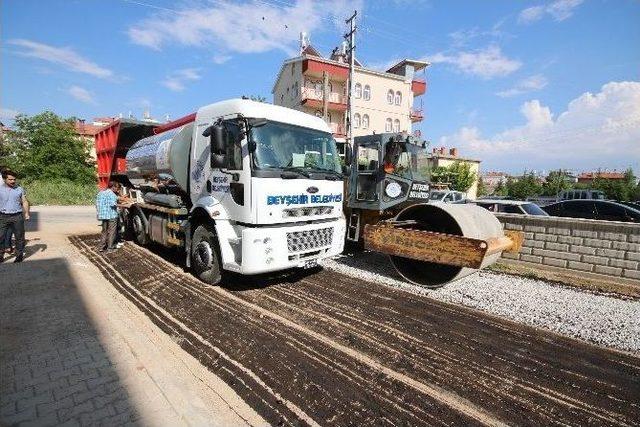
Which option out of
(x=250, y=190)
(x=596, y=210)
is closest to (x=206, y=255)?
(x=250, y=190)

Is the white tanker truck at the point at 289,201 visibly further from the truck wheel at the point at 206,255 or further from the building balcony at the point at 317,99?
the building balcony at the point at 317,99

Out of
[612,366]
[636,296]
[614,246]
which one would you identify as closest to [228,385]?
[612,366]

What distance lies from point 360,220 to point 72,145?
40.7 m

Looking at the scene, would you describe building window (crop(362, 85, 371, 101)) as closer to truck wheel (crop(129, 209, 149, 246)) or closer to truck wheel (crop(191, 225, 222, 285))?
truck wheel (crop(129, 209, 149, 246))

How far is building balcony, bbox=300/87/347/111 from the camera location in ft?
103

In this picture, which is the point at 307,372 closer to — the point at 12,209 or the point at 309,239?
the point at 309,239

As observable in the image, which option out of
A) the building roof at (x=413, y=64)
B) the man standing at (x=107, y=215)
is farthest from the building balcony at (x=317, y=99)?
the man standing at (x=107, y=215)

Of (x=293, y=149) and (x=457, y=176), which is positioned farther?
(x=457, y=176)

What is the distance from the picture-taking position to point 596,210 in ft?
37.4

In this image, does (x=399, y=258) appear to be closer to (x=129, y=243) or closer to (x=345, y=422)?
(x=345, y=422)

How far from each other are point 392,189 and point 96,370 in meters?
5.58

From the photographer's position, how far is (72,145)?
36500 mm

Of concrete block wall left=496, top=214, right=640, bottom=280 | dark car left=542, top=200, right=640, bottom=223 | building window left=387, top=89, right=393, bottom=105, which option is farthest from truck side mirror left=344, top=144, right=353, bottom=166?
building window left=387, top=89, right=393, bottom=105

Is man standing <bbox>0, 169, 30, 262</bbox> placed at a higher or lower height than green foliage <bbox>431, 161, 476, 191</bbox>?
lower
